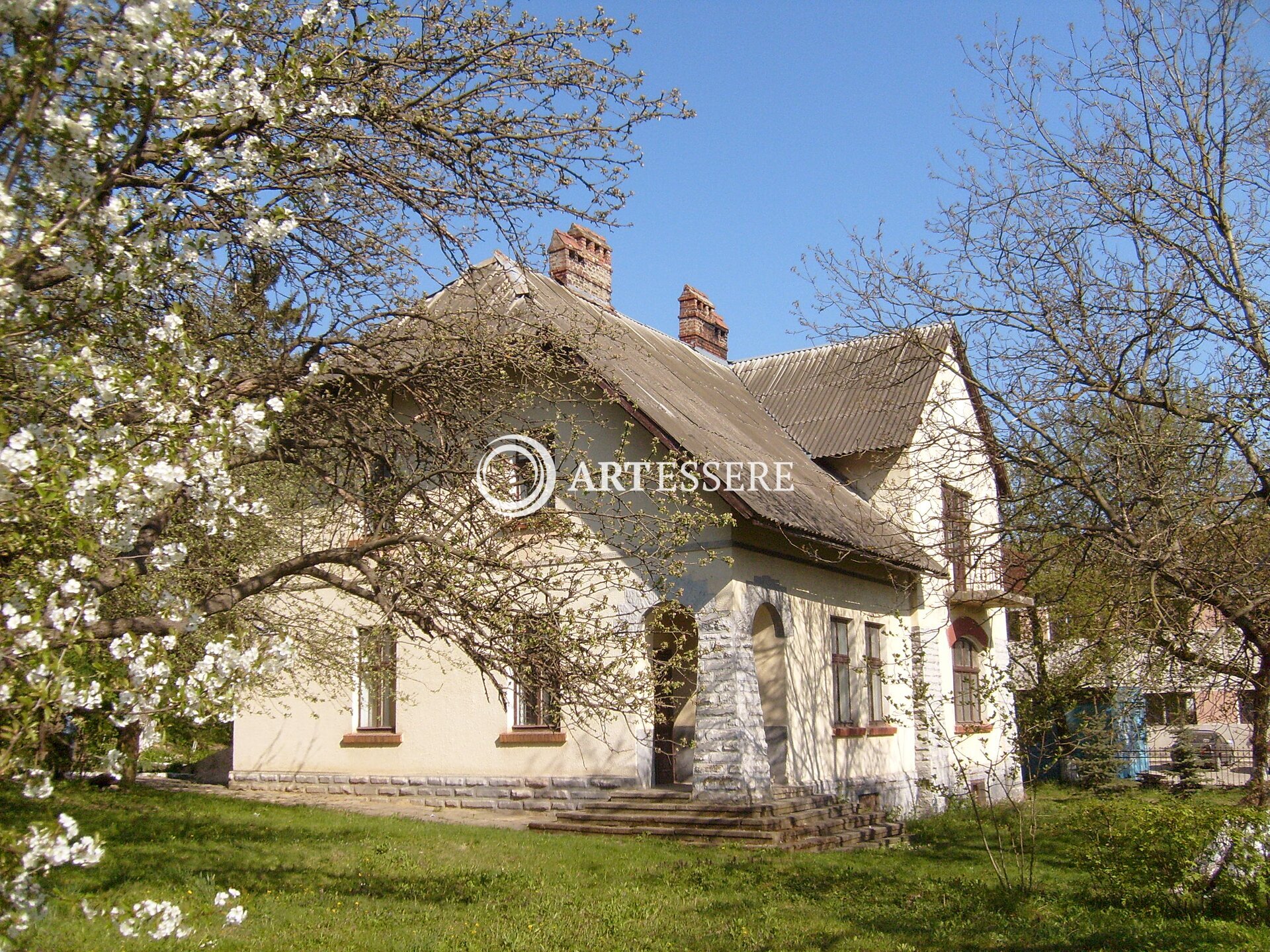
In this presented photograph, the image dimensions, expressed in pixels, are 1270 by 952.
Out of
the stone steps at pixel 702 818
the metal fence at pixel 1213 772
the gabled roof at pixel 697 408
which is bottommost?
the metal fence at pixel 1213 772

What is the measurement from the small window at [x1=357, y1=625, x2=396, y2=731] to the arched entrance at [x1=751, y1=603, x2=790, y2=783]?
474cm

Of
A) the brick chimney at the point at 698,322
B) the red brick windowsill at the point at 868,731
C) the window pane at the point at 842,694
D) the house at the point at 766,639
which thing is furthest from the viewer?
the brick chimney at the point at 698,322

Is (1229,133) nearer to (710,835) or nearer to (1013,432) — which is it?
(1013,432)

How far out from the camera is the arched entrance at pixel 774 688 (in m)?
14.2

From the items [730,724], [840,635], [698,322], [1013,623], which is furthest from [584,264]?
[1013,623]

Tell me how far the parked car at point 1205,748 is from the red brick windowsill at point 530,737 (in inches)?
282

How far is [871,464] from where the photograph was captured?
1838cm

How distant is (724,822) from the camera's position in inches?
482

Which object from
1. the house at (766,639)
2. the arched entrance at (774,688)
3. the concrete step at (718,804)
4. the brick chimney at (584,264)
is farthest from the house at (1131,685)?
the brick chimney at (584,264)

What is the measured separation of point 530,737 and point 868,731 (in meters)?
5.27

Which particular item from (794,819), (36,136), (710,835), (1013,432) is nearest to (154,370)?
(36,136)

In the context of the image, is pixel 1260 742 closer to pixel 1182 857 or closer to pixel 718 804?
pixel 1182 857

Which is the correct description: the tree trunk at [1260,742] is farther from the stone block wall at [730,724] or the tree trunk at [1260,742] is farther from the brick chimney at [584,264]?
the brick chimney at [584,264]

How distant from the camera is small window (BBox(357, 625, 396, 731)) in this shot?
10.00 metres
